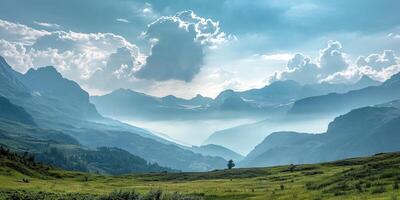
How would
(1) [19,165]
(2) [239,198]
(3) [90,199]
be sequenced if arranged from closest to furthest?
1. (3) [90,199]
2. (2) [239,198]
3. (1) [19,165]

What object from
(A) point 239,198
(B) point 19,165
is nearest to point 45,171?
(B) point 19,165

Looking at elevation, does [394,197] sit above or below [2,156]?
below

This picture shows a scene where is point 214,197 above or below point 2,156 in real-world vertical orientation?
below

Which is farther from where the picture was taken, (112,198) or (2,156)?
(2,156)

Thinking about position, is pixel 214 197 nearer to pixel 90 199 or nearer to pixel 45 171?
pixel 90 199

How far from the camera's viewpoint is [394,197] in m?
38.1

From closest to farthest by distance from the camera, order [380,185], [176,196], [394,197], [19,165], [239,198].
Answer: [394,197], [380,185], [176,196], [239,198], [19,165]

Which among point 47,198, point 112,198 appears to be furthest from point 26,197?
point 112,198

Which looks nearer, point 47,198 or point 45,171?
point 47,198

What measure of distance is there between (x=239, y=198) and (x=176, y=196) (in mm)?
13797

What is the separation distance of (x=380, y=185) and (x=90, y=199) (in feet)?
112

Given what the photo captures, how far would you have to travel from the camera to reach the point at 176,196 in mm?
53844

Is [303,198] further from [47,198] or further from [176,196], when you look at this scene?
[47,198]

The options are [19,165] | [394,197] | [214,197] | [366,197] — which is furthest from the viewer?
[19,165]
